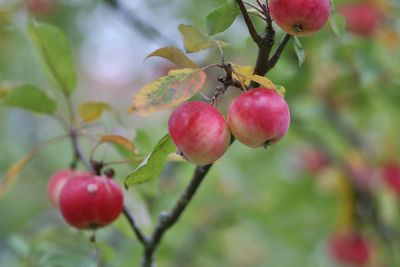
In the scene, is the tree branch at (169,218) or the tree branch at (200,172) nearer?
the tree branch at (200,172)

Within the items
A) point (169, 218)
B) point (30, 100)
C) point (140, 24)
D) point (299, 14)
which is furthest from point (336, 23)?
point (140, 24)

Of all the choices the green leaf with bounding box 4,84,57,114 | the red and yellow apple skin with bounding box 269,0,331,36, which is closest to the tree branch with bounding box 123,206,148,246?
the green leaf with bounding box 4,84,57,114

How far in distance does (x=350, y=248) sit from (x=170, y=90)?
1.65 m

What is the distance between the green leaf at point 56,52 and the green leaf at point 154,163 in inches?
13.3

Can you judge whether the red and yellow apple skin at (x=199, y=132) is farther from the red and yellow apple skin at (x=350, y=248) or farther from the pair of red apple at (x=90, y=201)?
the red and yellow apple skin at (x=350, y=248)

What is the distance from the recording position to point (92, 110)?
47.4 inches

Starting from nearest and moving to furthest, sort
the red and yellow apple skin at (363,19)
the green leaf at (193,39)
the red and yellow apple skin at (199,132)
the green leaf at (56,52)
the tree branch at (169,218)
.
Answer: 1. the red and yellow apple skin at (199,132)
2. the green leaf at (193,39)
3. the tree branch at (169,218)
4. the green leaf at (56,52)
5. the red and yellow apple skin at (363,19)

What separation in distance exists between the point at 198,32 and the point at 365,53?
110 cm

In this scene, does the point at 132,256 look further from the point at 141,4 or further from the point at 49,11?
the point at 49,11

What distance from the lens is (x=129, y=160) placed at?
115 centimetres

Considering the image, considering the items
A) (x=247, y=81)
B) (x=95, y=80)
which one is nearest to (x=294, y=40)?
(x=247, y=81)

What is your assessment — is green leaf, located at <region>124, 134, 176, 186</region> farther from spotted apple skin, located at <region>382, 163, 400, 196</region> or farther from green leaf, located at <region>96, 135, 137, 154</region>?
spotted apple skin, located at <region>382, 163, 400, 196</region>

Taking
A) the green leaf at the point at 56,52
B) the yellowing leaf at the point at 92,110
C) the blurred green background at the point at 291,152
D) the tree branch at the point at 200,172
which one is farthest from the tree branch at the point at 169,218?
the blurred green background at the point at 291,152

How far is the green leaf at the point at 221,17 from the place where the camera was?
902 millimetres
